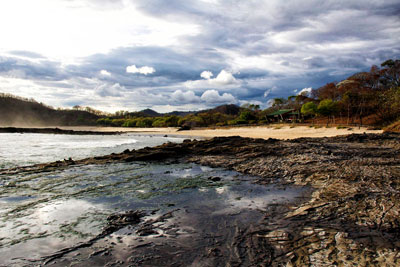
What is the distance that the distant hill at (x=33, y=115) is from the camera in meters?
131

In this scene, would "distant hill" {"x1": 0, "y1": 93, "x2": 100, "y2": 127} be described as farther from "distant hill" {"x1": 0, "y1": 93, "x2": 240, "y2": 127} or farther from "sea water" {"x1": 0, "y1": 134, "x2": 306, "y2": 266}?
"sea water" {"x1": 0, "y1": 134, "x2": 306, "y2": 266}

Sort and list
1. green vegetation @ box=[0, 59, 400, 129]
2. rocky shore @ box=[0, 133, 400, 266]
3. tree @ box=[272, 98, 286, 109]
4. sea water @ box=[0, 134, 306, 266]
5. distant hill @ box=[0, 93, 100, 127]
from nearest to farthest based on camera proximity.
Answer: rocky shore @ box=[0, 133, 400, 266] < sea water @ box=[0, 134, 306, 266] < green vegetation @ box=[0, 59, 400, 129] < tree @ box=[272, 98, 286, 109] < distant hill @ box=[0, 93, 100, 127]

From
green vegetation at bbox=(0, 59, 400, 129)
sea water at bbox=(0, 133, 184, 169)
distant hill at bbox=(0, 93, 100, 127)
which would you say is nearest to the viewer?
sea water at bbox=(0, 133, 184, 169)

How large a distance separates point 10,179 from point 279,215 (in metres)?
11.1

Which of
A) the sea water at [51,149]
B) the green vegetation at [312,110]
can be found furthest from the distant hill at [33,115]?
the sea water at [51,149]

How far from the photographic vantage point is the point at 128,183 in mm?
8898

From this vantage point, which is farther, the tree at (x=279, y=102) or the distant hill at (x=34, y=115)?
the distant hill at (x=34, y=115)

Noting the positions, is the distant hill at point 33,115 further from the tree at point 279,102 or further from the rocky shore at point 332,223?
the rocky shore at point 332,223

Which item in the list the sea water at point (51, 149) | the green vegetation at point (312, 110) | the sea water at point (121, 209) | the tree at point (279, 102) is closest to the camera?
the sea water at point (121, 209)

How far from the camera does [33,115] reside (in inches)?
5817

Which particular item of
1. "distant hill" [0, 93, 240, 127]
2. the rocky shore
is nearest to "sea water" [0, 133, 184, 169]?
the rocky shore

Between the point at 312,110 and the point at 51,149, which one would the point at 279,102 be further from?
the point at 51,149

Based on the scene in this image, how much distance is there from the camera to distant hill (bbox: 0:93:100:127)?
131 meters

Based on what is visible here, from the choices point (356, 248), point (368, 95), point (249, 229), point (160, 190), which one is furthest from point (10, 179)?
point (368, 95)
